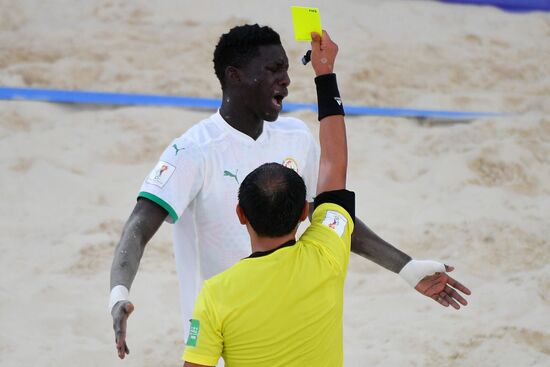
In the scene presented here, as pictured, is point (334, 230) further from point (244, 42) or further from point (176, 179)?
point (244, 42)

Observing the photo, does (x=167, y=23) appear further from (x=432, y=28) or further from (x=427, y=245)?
(x=427, y=245)

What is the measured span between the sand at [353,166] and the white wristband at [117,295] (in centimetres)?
199

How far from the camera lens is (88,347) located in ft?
15.4

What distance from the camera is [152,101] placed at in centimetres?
717

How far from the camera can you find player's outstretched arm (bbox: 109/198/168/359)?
2553 mm

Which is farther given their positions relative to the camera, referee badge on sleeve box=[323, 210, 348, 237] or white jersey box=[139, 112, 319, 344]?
white jersey box=[139, 112, 319, 344]

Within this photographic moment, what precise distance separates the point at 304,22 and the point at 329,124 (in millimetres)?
315

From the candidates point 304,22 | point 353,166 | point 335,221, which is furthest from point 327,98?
point 353,166

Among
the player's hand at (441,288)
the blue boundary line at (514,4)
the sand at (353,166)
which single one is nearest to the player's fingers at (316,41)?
the player's hand at (441,288)

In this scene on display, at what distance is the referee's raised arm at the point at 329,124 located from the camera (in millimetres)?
2859

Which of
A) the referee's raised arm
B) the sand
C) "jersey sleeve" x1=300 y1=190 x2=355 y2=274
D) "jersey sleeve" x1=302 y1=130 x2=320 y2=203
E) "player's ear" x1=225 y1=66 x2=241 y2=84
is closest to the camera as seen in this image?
"jersey sleeve" x1=300 y1=190 x2=355 y2=274

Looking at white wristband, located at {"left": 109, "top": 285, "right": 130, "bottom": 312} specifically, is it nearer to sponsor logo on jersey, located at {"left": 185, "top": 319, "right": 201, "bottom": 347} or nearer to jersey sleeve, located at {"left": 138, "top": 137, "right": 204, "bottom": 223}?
sponsor logo on jersey, located at {"left": 185, "top": 319, "right": 201, "bottom": 347}

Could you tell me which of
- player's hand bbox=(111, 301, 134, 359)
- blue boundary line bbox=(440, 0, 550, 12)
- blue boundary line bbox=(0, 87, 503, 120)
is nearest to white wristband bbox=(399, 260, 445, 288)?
player's hand bbox=(111, 301, 134, 359)

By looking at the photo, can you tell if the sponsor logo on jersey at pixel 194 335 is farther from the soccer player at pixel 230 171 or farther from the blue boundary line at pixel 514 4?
the blue boundary line at pixel 514 4
